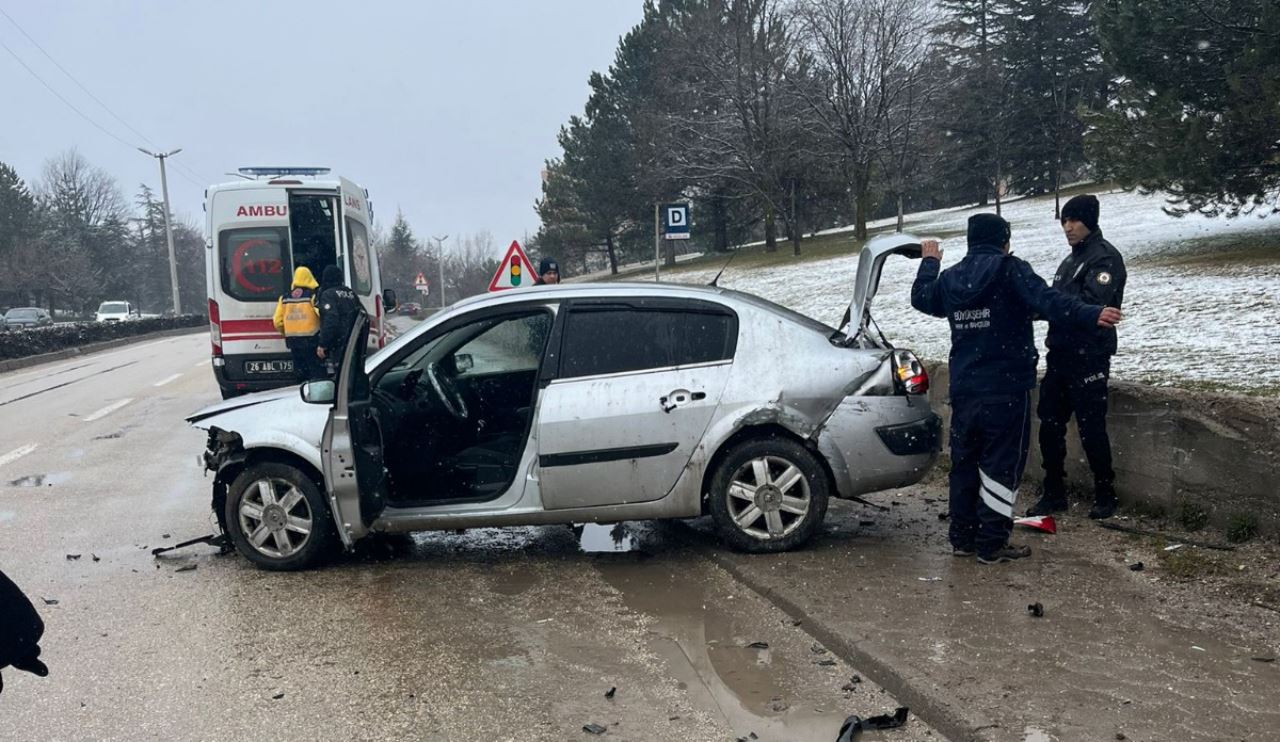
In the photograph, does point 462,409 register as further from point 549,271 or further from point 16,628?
point 549,271

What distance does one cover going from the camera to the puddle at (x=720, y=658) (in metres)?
3.83

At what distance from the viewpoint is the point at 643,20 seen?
5019 cm

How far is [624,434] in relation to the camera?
5.69m

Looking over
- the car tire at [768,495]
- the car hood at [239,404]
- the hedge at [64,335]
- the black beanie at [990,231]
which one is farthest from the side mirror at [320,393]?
the hedge at [64,335]

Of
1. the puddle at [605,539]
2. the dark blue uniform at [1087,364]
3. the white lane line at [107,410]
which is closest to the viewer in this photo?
the dark blue uniform at [1087,364]

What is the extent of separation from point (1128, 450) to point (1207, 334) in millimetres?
2471

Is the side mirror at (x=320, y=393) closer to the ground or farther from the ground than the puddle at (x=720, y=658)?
farther from the ground

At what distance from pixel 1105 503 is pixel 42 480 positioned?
8512 mm

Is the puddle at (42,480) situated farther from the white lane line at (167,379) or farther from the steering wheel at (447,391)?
the white lane line at (167,379)

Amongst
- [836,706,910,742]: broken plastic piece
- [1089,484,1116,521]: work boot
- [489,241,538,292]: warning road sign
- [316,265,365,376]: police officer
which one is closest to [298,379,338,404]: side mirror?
[836,706,910,742]: broken plastic piece

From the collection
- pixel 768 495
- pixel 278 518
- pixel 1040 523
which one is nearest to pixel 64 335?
pixel 278 518

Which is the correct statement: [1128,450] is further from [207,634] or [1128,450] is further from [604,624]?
[207,634]

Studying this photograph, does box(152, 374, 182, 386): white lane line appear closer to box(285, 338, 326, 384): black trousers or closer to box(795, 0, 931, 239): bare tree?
box(285, 338, 326, 384): black trousers

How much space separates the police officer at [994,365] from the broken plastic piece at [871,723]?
194 cm
